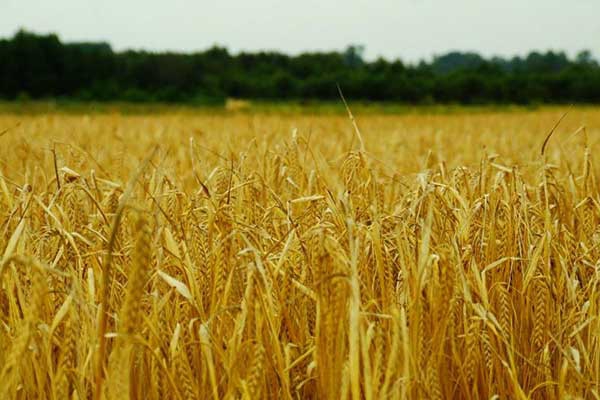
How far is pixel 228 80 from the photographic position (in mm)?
33344

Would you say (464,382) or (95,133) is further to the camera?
(95,133)

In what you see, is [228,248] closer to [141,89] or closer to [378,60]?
[141,89]

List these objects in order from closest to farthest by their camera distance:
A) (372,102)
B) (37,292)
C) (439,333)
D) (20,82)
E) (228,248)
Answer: (37,292) < (439,333) < (228,248) < (20,82) < (372,102)

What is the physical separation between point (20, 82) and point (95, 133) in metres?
26.3

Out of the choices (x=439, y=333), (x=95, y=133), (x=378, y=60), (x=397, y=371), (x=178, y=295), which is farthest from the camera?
(x=378, y=60)

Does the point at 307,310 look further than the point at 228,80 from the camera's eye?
No

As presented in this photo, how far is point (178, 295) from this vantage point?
4.33ft

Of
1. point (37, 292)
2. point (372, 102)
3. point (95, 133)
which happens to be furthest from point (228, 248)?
point (372, 102)

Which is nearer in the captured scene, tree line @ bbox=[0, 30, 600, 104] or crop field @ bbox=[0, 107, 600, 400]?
crop field @ bbox=[0, 107, 600, 400]

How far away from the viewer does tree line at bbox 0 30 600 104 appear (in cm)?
3086

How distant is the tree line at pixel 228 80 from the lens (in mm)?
30859

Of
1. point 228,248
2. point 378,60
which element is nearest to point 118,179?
point 228,248

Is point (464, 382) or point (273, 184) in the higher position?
point (273, 184)

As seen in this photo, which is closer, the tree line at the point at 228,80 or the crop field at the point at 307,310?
→ the crop field at the point at 307,310
